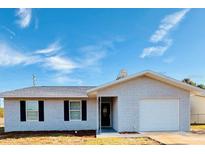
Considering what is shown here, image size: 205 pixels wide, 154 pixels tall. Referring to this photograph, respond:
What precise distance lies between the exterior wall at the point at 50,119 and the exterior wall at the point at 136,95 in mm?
2576

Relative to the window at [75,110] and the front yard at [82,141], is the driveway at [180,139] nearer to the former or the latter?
the front yard at [82,141]

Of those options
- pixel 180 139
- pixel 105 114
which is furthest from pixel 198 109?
pixel 180 139

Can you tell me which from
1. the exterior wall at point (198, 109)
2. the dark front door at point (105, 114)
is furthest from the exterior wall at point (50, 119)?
the exterior wall at point (198, 109)

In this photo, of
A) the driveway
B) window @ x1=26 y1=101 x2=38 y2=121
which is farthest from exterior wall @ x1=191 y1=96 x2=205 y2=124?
window @ x1=26 y1=101 x2=38 y2=121

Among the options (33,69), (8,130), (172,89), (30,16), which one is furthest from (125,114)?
(33,69)

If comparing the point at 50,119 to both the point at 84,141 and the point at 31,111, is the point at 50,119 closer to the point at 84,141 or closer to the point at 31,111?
the point at 31,111

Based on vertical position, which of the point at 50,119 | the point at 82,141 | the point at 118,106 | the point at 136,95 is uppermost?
the point at 136,95

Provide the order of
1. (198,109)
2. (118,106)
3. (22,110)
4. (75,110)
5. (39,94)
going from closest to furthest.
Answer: (118,106) < (39,94) < (22,110) < (75,110) < (198,109)

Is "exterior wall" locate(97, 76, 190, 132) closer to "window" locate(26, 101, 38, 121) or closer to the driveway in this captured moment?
the driveway

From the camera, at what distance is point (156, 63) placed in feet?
64.1

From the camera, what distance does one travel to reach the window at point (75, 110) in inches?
646

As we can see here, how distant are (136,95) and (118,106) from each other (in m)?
1.25

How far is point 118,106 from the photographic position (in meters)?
14.5

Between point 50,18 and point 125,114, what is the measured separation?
25.9ft
